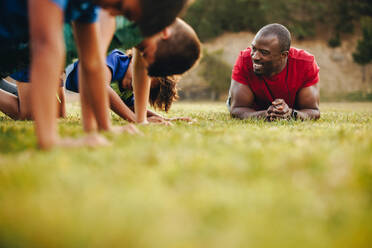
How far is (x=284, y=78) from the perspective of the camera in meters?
5.10

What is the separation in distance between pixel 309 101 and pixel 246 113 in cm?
102

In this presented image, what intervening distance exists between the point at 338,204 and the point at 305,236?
282mm

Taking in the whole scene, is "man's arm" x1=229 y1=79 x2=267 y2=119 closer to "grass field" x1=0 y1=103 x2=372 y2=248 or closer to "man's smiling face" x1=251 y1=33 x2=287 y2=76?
"man's smiling face" x1=251 y1=33 x2=287 y2=76

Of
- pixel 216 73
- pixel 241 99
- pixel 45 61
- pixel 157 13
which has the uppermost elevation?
pixel 157 13

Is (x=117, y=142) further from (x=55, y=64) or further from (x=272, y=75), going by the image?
(x=272, y=75)

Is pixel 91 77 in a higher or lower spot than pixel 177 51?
lower

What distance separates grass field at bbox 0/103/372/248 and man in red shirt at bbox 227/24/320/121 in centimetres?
316

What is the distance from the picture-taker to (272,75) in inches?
201

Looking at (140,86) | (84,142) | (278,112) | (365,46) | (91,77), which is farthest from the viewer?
(365,46)

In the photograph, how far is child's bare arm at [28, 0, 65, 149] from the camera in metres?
1.69

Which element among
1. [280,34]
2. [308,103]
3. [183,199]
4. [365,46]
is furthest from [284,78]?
[365,46]

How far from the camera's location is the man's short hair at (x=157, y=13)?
203 cm

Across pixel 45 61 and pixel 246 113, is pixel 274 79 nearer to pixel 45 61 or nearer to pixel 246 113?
pixel 246 113

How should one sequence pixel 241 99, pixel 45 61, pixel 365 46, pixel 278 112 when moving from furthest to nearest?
pixel 365 46
pixel 241 99
pixel 278 112
pixel 45 61
